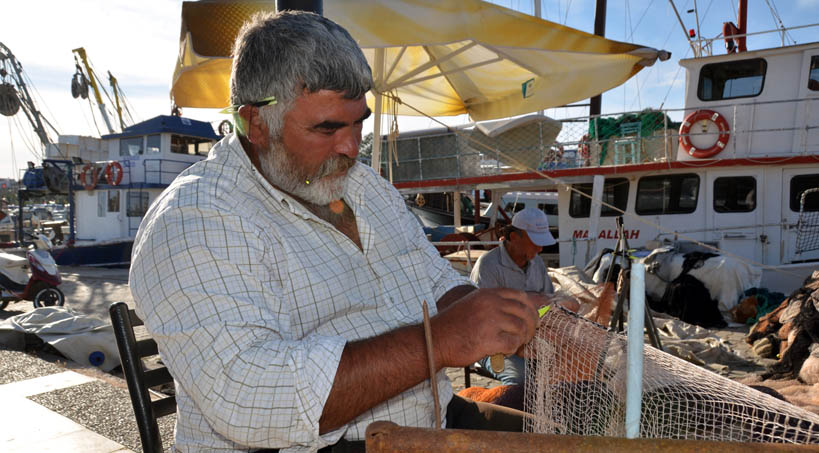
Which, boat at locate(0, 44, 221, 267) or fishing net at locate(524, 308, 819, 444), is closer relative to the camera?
fishing net at locate(524, 308, 819, 444)

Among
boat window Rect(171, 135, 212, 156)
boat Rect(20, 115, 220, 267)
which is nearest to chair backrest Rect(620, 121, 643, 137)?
boat Rect(20, 115, 220, 267)

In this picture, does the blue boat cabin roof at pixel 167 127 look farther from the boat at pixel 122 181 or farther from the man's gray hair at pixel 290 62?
the man's gray hair at pixel 290 62

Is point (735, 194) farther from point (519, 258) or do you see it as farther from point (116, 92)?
point (116, 92)

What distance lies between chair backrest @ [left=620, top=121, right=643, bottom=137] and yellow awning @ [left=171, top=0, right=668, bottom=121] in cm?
707

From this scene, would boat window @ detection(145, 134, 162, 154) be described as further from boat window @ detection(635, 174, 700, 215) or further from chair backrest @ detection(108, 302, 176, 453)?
chair backrest @ detection(108, 302, 176, 453)

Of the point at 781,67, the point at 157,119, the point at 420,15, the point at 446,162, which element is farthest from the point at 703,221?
the point at 157,119

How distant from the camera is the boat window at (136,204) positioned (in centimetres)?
2055

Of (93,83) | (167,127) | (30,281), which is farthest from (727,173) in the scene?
(93,83)

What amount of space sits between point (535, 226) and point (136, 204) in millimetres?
19457

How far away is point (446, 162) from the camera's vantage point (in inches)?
515

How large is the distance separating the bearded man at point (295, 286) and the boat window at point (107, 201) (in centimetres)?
2195

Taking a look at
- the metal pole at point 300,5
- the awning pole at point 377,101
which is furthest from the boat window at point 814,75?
the metal pole at point 300,5

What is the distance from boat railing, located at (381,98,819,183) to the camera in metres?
9.94

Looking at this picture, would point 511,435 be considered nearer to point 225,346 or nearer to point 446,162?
point 225,346
